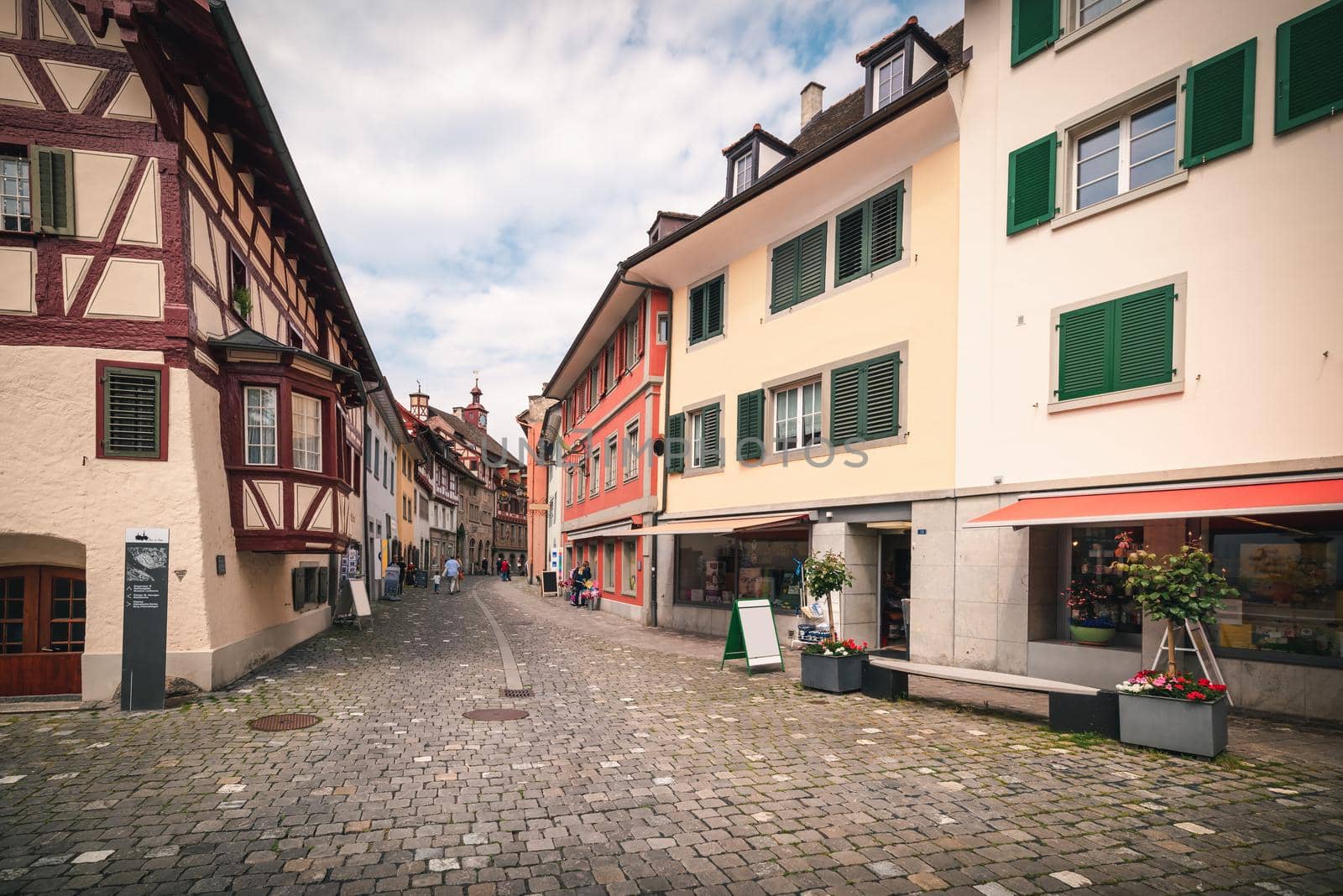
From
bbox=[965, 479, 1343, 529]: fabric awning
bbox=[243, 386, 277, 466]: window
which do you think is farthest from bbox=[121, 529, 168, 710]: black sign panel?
bbox=[965, 479, 1343, 529]: fabric awning

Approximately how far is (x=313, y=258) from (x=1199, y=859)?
1745 centimetres

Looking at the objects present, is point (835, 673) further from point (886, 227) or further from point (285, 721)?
point (886, 227)

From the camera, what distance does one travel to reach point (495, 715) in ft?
29.0

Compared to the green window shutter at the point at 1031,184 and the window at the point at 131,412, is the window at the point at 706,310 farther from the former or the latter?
the window at the point at 131,412

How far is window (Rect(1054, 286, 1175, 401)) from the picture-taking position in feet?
30.9

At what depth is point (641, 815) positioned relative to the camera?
18.2ft

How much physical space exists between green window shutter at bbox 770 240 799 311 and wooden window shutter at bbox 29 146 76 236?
38.9 ft

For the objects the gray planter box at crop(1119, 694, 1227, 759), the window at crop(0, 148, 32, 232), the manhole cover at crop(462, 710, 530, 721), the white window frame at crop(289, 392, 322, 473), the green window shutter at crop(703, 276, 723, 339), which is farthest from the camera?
the green window shutter at crop(703, 276, 723, 339)

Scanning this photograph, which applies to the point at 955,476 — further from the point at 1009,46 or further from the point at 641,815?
the point at 641,815

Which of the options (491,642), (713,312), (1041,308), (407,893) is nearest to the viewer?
(407,893)

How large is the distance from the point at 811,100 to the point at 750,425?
1038 centimetres

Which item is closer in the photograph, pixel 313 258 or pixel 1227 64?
pixel 1227 64

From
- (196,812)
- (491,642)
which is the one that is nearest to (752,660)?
(491,642)

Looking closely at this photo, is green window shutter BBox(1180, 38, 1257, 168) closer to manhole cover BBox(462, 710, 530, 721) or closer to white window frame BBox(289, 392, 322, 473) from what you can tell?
manhole cover BBox(462, 710, 530, 721)
